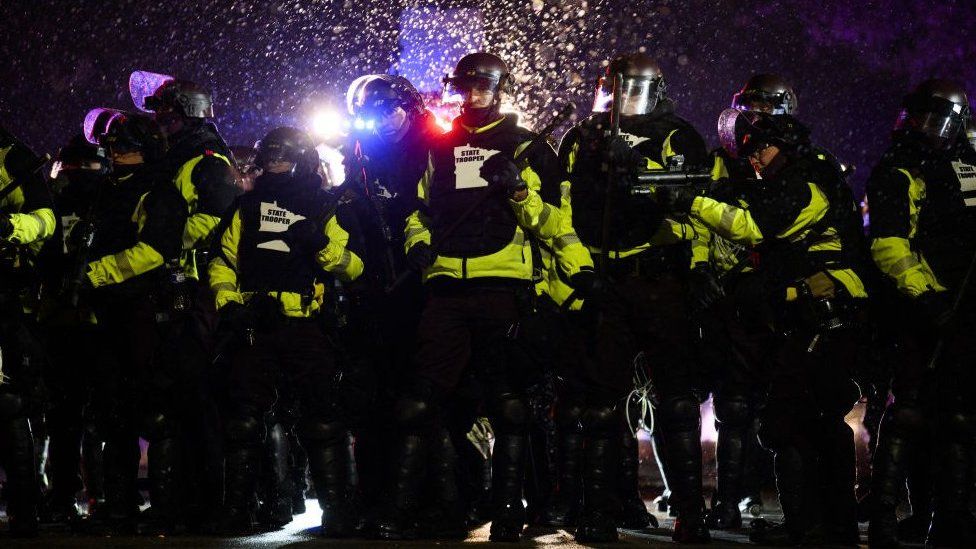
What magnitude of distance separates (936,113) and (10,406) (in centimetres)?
502

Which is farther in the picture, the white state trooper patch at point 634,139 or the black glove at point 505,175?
the white state trooper patch at point 634,139

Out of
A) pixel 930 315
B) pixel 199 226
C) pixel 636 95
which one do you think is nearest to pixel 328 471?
pixel 199 226

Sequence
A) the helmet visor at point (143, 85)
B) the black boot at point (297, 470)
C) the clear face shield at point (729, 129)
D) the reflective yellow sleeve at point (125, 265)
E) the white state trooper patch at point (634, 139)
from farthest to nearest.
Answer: the black boot at point (297, 470)
the helmet visor at point (143, 85)
the clear face shield at point (729, 129)
the reflective yellow sleeve at point (125, 265)
the white state trooper patch at point (634, 139)

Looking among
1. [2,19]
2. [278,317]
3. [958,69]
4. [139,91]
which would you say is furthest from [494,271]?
[2,19]

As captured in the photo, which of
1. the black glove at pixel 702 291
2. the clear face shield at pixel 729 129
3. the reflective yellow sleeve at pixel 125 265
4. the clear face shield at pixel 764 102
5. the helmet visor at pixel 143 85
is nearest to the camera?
the black glove at pixel 702 291

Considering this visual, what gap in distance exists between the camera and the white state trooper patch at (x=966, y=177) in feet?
19.4

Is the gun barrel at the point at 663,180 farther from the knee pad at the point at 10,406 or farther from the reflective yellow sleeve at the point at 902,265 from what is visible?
the knee pad at the point at 10,406

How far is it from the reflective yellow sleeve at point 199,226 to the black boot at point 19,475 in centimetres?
127

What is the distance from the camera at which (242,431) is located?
591 centimetres

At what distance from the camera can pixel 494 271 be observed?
227 inches

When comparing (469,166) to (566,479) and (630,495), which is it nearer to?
(566,479)

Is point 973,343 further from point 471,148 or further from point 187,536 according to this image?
point 187,536

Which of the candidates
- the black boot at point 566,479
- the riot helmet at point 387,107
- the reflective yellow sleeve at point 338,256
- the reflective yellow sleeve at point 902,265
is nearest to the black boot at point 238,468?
the reflective yellow sleeve at point 338,256

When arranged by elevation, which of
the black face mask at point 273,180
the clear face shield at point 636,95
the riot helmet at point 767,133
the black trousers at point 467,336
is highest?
Result: the clear face shield at point 636,95
